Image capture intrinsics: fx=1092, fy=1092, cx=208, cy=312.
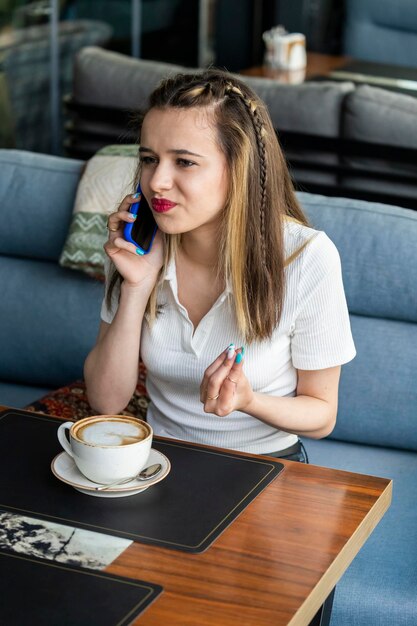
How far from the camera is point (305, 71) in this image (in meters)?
4.75

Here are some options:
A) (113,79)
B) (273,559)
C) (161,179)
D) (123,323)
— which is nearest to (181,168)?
(161,179)

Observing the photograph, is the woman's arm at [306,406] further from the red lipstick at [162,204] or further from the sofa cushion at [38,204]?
the sofa cushion at [38,204]

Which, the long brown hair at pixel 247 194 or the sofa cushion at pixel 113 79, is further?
the sofa cushion at pixel 113 79

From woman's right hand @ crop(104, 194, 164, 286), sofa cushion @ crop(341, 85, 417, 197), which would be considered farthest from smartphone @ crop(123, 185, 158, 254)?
sofa cushion @ crop(341, 85, 417, 197)

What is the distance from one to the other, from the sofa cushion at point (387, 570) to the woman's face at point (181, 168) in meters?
0.66

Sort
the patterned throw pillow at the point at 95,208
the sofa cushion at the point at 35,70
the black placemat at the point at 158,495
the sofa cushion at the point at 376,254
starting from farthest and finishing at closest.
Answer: the sofa cushion at the point at 35,70
the patterned throw pillow at the point at 95,208
the sofa cushion at the point at 376,254
the black placemat at the point at 158,495

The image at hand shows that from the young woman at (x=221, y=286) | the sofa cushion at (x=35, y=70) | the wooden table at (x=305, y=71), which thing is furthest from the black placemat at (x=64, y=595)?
the sofa cushion at (x=35, y=70)

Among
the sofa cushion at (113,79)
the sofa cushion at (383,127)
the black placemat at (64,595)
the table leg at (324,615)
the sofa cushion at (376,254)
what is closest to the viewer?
the black placemat at (64,595)

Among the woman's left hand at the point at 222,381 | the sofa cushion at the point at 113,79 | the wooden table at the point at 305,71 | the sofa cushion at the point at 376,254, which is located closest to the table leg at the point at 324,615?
the woman's left hand at the point at 222,381

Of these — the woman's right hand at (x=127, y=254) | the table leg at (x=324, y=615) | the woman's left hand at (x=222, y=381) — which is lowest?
the table leg at (x=324, y=615)

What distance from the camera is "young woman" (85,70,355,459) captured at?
65.1 inches

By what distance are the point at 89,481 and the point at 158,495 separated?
0.09m

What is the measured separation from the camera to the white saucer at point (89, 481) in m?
1.38

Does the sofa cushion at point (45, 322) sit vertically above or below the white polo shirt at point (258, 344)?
below
